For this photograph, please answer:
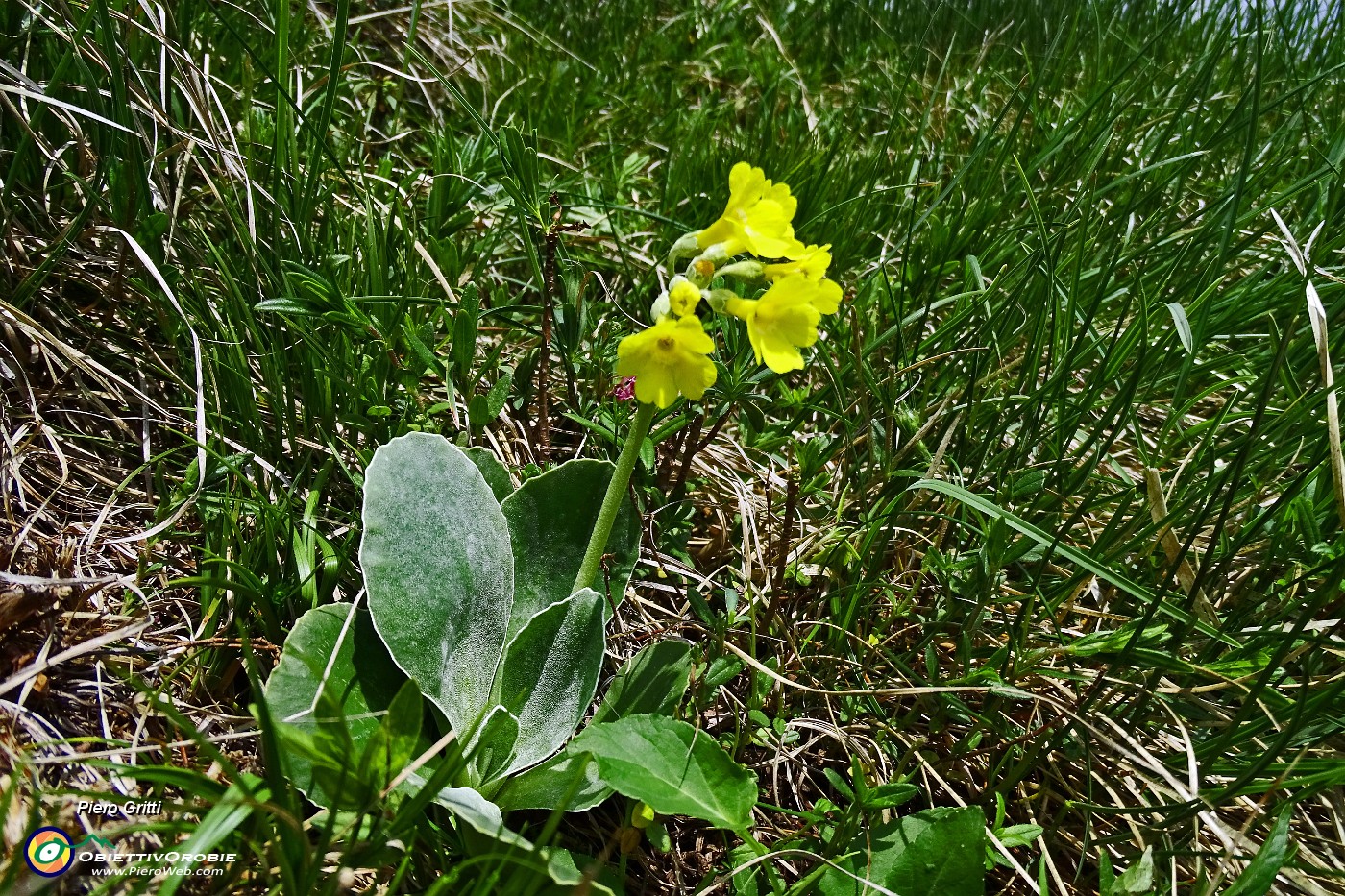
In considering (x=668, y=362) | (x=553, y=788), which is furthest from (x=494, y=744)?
(x=668, y=362)

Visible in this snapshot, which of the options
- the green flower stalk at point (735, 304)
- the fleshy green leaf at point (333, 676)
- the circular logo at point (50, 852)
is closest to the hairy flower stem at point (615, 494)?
the green flower stalk at point (735, 304)

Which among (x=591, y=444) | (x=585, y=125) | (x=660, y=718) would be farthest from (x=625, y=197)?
(x=660, y=718)

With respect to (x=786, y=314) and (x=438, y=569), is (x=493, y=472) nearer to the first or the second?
(x=438, y=569)

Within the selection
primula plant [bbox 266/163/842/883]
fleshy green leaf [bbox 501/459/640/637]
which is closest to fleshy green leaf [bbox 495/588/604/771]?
primula plant [bbox 266/163/842/883]

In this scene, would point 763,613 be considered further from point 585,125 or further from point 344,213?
point 585,125

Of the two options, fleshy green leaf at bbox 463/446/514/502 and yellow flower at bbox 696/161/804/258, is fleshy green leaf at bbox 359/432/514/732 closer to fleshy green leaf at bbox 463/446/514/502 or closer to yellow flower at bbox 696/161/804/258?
fleshy green leaf at bbox 463/446/514/502

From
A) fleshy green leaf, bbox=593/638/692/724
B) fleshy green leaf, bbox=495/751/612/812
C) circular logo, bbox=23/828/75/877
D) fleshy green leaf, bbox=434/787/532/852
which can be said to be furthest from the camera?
fleshy green leaf, bbox=593/638/692/724
